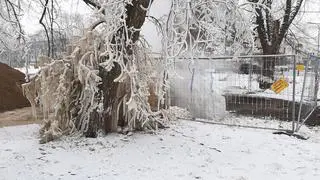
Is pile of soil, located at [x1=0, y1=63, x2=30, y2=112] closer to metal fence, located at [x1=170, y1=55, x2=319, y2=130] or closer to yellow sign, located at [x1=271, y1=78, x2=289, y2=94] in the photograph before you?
metal fence, located at [x1=170, y1=55, x2=319, y2=130]

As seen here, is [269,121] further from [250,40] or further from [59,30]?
[59,30]

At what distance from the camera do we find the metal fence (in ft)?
30.9

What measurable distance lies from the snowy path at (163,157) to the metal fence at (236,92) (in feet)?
6.28

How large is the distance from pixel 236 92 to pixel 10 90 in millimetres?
5775

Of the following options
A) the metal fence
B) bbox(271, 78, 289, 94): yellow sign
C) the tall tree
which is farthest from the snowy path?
the tall tree

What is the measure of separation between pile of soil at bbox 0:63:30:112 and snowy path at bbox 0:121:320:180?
341cm

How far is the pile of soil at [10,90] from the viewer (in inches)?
431

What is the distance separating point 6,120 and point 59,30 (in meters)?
2.31

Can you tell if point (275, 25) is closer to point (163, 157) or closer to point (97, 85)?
point (97, 85)

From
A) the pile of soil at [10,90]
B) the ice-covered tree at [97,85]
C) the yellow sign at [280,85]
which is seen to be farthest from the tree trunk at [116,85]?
the pile of soil at [10,90]

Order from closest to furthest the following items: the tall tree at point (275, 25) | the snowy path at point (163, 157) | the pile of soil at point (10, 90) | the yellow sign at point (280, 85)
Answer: the snowy path at point (163, 157)
the yellow sign at point (280, 85)
the pile of soil at point (10, 90)
the tall tree at point (275, 25)

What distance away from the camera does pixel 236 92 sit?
1015 cm

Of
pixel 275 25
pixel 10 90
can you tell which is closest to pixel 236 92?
pixel 10 90

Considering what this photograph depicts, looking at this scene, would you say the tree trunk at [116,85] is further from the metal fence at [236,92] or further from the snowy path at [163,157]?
the metal fence at [236,92]
